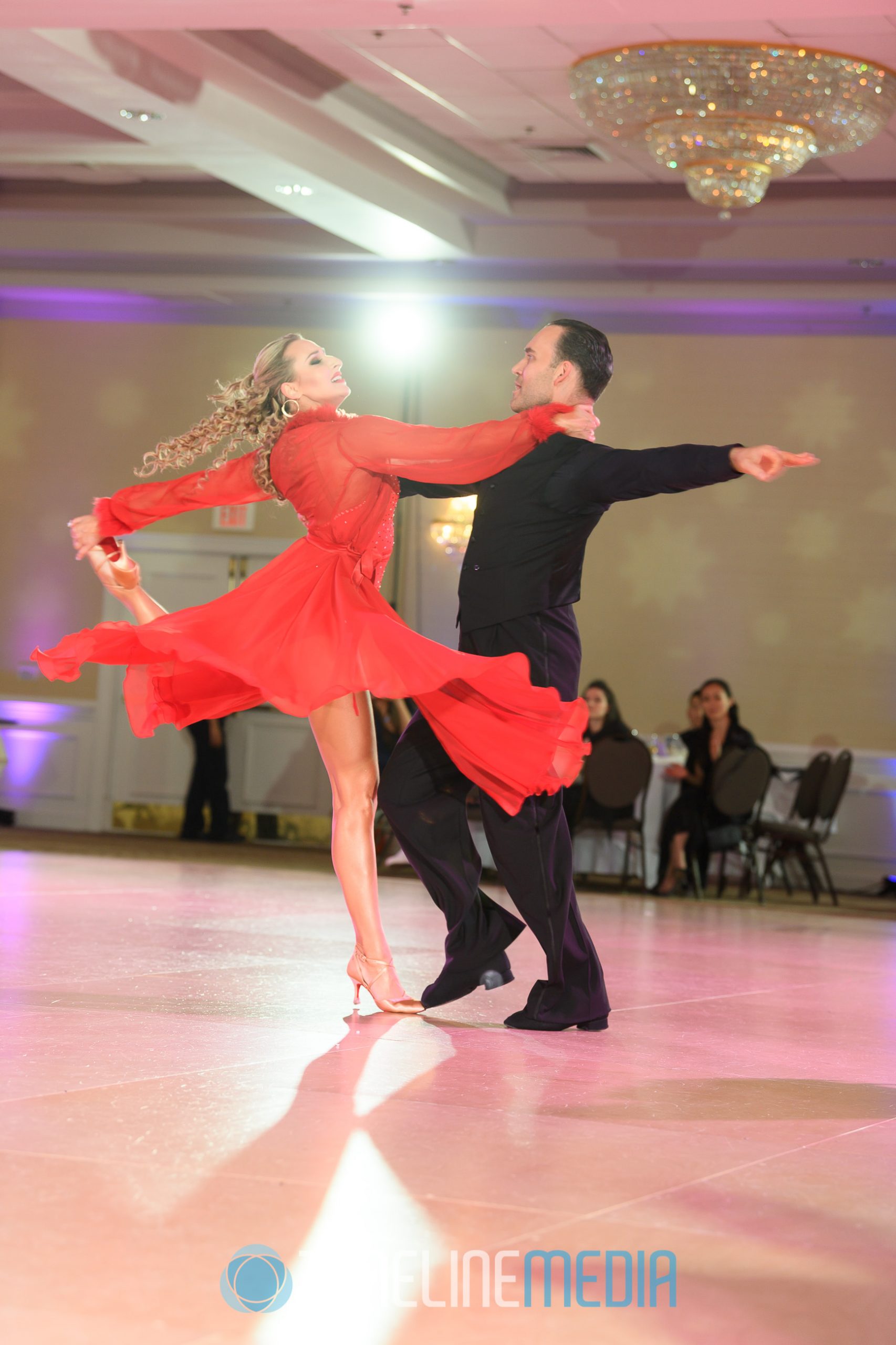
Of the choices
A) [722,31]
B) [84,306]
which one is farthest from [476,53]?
[84,306]

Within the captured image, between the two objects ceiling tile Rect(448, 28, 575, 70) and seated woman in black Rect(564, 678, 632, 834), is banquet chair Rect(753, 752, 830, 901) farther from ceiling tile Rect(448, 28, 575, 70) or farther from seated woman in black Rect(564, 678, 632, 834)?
ceiling tile Rect(448, 28, 575, 70)

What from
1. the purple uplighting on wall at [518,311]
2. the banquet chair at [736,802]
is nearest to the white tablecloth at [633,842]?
the banquet chair at [736,802]

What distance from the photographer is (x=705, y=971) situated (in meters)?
4.63

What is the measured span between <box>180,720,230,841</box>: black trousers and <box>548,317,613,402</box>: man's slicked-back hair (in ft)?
23.8

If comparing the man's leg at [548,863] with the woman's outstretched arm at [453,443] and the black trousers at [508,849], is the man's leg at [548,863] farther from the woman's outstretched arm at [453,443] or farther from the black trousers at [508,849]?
the woman's outstretched arm at [453,443]

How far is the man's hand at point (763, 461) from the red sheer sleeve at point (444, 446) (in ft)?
1.35

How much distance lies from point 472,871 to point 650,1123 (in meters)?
0.91

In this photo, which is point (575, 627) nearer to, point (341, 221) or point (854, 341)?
point (341, 221)

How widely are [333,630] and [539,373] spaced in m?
0.69

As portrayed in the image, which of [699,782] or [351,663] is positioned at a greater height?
[351,663]

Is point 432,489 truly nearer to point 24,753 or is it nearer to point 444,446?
point 444,446

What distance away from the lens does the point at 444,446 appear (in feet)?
9.65

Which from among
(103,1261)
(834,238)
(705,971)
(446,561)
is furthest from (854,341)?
(103,1261)

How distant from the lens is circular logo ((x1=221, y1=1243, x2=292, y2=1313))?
144cm
